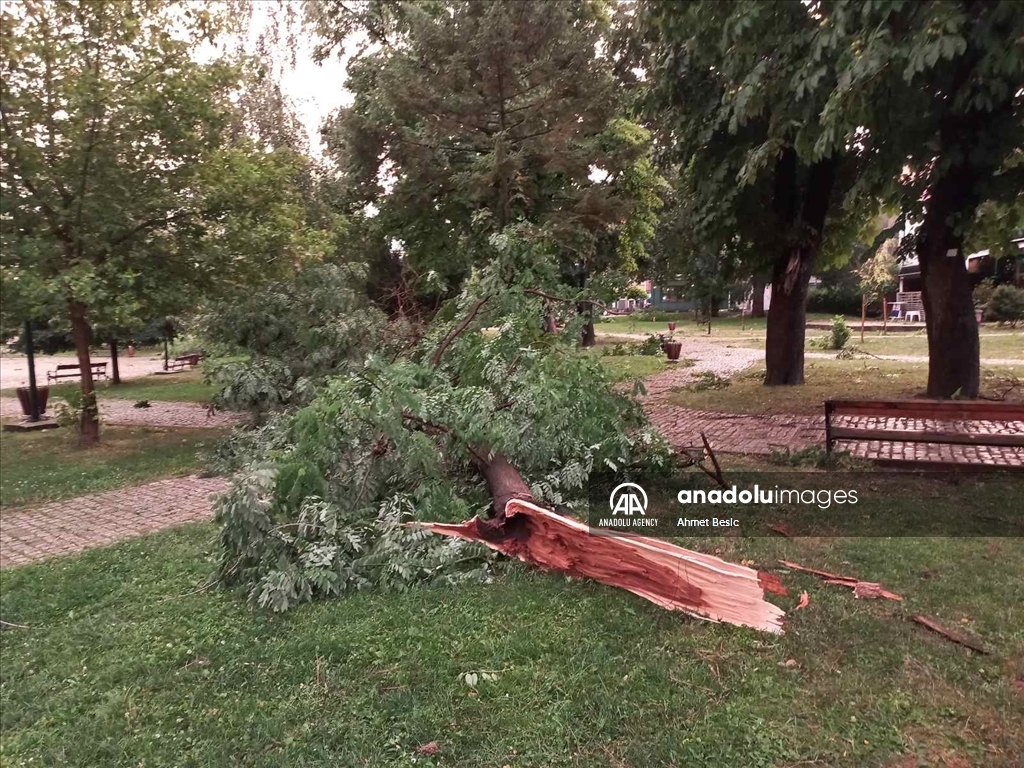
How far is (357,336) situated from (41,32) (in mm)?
5506

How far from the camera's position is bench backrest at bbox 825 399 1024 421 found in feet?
19.7

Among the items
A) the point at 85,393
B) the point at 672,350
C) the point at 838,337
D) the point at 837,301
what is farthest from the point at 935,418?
the point at 837,301

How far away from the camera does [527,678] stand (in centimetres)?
317

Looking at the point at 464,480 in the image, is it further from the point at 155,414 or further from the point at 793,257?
the point at 155,414

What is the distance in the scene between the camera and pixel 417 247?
1516 cm

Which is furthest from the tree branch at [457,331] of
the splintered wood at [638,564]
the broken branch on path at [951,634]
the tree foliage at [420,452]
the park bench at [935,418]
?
the broken branch on path at [951,634]

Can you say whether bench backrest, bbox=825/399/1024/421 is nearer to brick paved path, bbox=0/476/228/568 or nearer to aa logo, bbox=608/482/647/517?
aa logo, bbox=608/482/647/517

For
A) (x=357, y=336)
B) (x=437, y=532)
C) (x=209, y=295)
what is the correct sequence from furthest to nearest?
(x=209, y=295) < (x=357, y=336) < (x=437, y=532)

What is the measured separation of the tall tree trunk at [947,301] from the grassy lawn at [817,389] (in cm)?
81

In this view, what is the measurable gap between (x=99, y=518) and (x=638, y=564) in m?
5.26

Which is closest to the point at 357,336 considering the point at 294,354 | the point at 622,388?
the point at 294,354

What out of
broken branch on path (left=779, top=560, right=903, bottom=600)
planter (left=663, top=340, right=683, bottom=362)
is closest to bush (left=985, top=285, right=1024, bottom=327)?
planter (left=663, top=340, right=683, bottom=362)

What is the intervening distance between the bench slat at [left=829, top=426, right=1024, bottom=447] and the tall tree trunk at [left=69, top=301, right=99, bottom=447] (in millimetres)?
9829

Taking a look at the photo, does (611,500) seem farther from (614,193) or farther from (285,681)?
(614,193)
